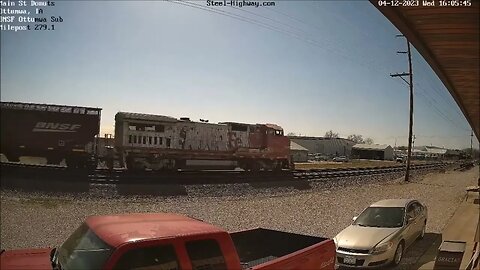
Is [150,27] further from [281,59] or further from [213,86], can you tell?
[281,59]

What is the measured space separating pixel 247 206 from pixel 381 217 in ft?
4.76

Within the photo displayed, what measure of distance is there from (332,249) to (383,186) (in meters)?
1.26

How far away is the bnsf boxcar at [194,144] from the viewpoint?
11.0 ft

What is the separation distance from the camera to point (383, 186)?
423 centimetres

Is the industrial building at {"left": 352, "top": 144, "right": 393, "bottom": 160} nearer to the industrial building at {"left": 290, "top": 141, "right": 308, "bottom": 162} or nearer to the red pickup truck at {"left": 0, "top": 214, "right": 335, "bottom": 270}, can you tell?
the industrial building at {"left": 290, "top": 141, "right": 308, "bottom": 162}

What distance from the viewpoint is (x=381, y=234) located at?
411 centimetres

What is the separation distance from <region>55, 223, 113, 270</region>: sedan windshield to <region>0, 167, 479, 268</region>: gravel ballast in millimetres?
721

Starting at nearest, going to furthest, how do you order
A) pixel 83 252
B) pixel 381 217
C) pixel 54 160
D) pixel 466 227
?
pixel 83 252 → pixel 54 160 → pixel 381 217 → pixel 466 227

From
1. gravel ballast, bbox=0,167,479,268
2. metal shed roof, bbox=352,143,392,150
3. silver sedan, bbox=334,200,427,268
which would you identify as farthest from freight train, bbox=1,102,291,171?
silver sedan, bbox=334,200,427,268

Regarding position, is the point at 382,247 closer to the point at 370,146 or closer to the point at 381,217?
the point at 381,217

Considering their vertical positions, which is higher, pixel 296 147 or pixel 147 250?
pixel 296 147

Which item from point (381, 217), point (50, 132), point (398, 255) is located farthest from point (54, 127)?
point (398, 255)

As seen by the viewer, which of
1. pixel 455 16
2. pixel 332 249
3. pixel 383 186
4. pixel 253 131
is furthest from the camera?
pixel 383 186

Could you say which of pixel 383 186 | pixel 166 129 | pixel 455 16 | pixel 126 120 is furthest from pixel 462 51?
pixel 126 120
